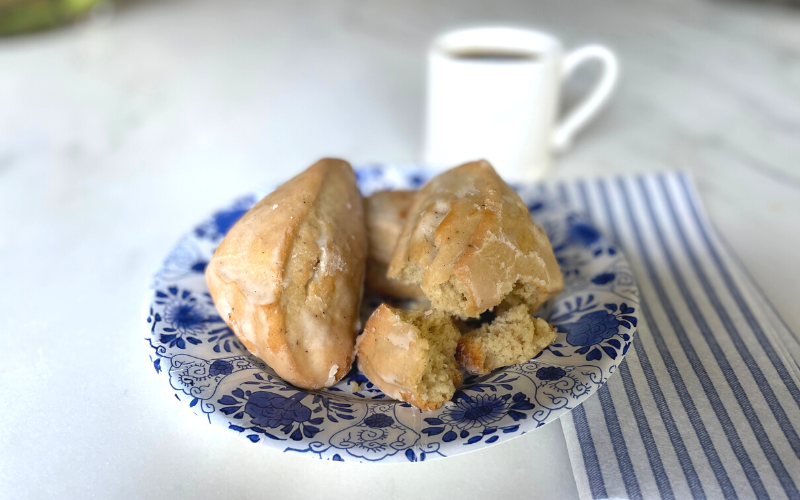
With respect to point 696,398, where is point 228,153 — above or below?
below

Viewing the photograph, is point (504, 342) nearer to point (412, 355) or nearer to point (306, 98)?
point (412, 355)

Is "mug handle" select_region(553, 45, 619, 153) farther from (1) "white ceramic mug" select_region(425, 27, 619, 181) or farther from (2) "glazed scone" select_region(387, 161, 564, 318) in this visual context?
(2) "glazed scone" select_region(387, 161, 564, 318)

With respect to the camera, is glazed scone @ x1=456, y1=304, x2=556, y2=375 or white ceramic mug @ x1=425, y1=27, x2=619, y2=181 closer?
glazed scone @ x1=456, y1=304, x2=556, y2=375

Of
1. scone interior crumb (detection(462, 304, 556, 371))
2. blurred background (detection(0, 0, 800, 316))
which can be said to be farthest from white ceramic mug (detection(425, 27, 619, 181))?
scone interior crumb (detection(462, 304, 556, 371))

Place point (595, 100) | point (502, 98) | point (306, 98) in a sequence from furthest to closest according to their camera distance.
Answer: point (306, 98) → point (595, 100) → point (502, 98)

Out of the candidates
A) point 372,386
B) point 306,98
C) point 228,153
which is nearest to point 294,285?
point 372,386
